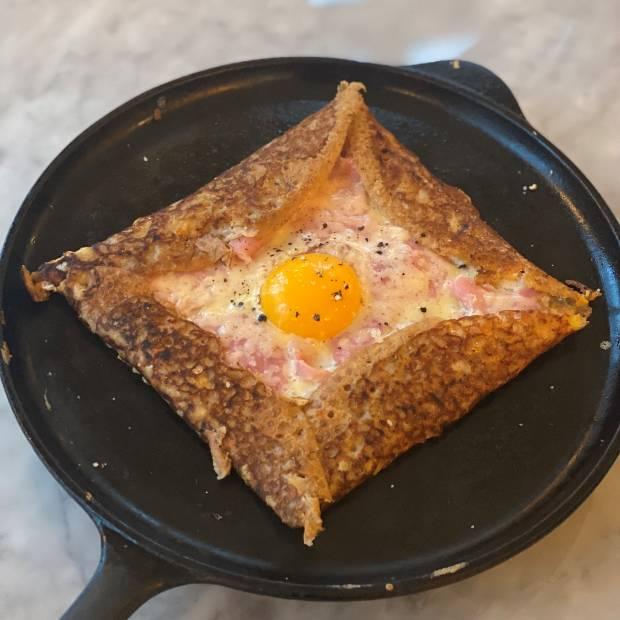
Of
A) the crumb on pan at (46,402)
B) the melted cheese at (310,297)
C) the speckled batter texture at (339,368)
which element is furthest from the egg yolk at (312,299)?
the crumb on pan at (46,402)

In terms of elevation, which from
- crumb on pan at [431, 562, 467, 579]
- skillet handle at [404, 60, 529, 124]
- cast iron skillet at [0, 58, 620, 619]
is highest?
skillet handle at [404, 60, 529, 124]

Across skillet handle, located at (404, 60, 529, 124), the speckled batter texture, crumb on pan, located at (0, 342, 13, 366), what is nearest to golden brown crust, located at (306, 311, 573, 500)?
the speckled batter texture

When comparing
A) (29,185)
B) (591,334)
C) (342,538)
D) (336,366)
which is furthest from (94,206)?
(591,334)

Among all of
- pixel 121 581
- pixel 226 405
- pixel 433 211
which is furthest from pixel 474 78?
pixel 121 581

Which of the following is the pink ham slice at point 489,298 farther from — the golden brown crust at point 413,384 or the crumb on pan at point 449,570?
the crumb on pan at point 449,570

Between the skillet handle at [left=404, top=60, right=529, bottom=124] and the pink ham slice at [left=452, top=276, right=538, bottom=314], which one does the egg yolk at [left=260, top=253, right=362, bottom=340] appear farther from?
the skillet handle at [left=404, top=60, right=529, bottom=124]

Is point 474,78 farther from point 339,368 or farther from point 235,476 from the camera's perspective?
point 235,476

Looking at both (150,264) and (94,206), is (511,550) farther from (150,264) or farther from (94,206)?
(94,206)
